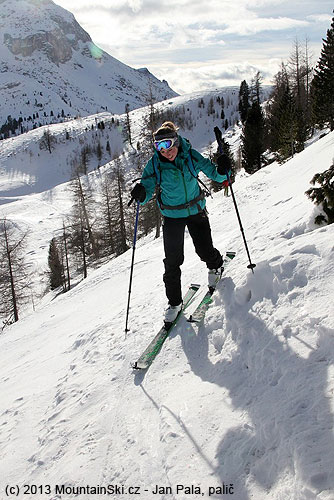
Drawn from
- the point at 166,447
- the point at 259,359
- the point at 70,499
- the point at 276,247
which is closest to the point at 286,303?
the point at 259,359

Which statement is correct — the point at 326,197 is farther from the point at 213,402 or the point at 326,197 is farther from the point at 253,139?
the point at 253,139

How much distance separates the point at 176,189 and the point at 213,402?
2.97 metres

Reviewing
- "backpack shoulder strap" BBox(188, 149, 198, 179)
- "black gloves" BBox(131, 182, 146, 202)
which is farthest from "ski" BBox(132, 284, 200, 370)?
"backpack shoulder strap" BBox(188, 149, 198, 179)

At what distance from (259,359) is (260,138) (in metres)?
39.2

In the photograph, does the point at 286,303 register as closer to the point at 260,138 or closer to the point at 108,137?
the point at 260,138

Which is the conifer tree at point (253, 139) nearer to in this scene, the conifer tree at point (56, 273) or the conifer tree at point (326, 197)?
the conifer tree at point (56, 273)

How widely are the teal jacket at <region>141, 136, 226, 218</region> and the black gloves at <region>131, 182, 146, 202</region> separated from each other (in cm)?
8

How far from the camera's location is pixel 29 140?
5027 inches

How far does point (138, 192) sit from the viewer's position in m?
4.97

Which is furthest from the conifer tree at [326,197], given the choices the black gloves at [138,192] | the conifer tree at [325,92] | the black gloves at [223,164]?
the conifer tree at [325,92]

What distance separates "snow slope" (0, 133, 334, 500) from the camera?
267 cm

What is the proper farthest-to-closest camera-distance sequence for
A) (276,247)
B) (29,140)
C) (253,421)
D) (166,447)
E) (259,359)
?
(29,140) < (276,247) < (259,359) < (166,447) < (253,421)

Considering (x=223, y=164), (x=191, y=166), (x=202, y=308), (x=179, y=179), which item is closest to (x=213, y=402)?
(x=202, y=308)

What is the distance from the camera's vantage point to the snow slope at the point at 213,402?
8.77 ft
